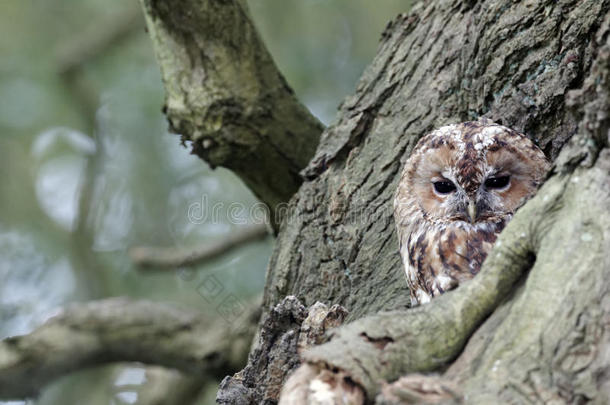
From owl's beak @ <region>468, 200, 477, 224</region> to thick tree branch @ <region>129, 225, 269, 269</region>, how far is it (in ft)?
7.56

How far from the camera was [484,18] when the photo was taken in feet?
9.08

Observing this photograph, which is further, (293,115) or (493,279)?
(293,115)

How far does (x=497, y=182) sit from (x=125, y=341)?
226cm

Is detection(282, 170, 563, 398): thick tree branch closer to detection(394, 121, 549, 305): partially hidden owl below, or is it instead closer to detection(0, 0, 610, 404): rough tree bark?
detection(0, 0, 610, 404): rough tree bark

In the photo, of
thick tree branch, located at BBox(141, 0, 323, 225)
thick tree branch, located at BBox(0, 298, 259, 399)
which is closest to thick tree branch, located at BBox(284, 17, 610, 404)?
thick tree branch, located at BBox(141, 0, 323, 225)

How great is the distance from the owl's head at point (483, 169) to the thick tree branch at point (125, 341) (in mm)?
1697

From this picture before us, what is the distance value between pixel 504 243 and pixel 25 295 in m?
4.26

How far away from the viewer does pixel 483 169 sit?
8.07 ft

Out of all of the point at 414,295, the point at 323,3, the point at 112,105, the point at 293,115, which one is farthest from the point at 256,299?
the point at 323,3

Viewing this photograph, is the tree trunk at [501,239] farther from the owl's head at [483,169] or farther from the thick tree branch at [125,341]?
the thick tree branch at [125,341]

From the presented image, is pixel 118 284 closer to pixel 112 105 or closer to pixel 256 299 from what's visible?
pixel 112 105

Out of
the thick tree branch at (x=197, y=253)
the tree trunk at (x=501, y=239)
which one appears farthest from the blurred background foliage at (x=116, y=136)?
the tree trunk at (x=501, y=239)

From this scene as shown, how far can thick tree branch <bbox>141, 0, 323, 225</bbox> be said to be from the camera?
3.19 meters

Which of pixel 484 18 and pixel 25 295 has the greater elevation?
pixel 25 295
